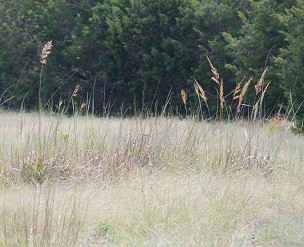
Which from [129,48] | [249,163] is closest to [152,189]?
[249,163]

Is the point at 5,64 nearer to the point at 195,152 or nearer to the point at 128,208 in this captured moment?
the point at 195,152

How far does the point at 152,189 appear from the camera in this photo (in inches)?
255

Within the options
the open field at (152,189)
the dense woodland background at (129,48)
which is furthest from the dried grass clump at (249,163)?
the dense woodland background at (129,48)

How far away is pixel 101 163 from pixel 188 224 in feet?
7.76

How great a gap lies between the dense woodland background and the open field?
1017cm

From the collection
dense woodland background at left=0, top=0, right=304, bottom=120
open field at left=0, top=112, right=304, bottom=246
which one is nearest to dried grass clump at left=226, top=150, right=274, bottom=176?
open field at left=0, top=112, right=304, bottom=246

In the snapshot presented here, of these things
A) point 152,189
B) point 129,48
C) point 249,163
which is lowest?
point 152,189

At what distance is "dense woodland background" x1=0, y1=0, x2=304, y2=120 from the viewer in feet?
69.5

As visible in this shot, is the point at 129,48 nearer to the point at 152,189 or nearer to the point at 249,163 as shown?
the point at 249,163

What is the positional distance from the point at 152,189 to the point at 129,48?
1759 cm

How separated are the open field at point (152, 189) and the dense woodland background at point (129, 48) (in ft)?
33.4

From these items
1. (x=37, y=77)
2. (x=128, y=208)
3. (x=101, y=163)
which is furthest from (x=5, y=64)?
(x=128, y=208)

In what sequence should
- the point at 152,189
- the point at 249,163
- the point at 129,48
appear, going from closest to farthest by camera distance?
the point at 152,189 → the point at 249,163 → the point at 129,48

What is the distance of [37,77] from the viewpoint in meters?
24.6
